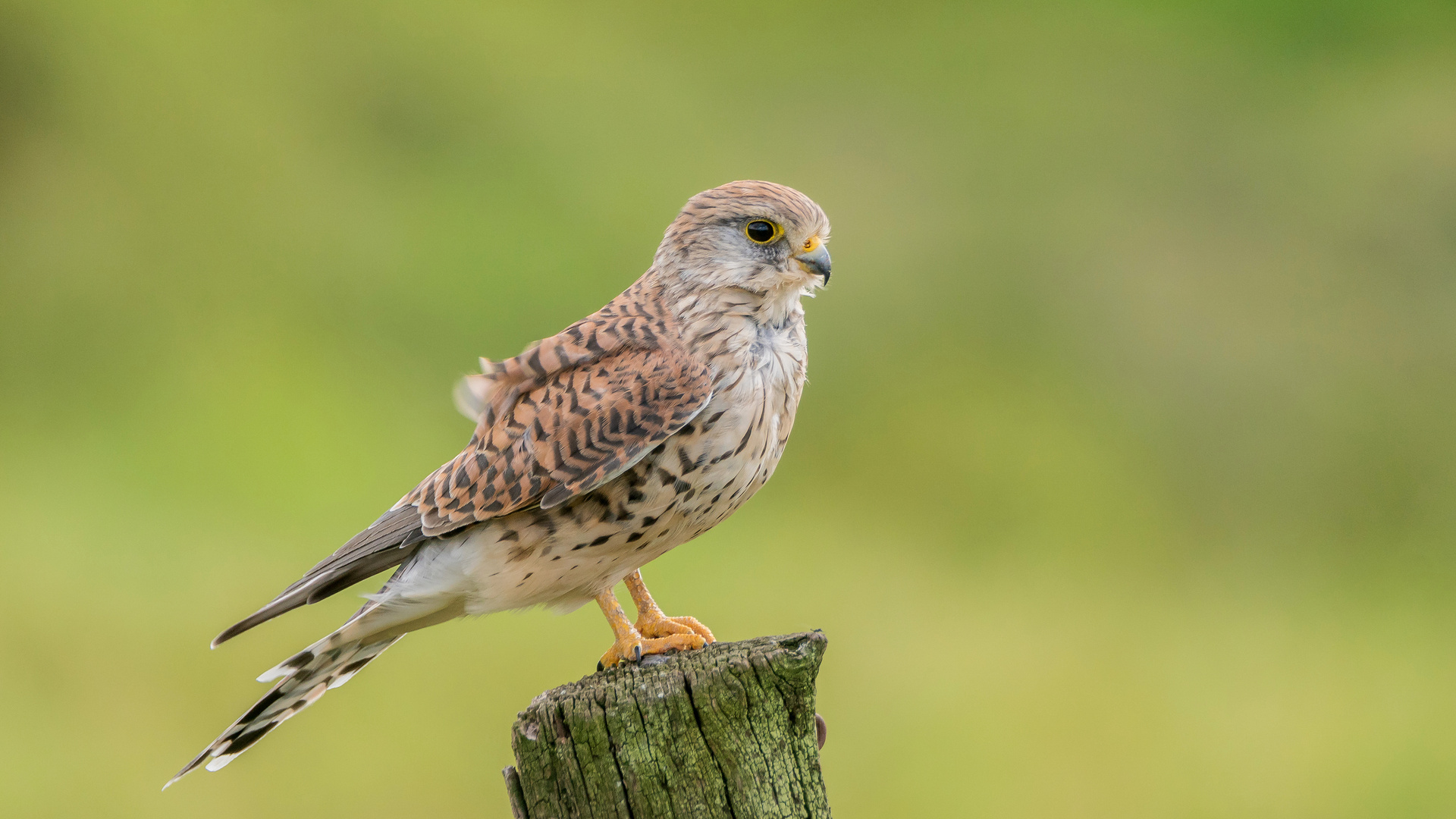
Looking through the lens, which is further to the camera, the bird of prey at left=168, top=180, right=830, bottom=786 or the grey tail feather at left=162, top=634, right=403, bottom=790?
the grey tail feather at left=162, top=634, right=403, bottom=790

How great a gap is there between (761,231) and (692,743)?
1.24 m

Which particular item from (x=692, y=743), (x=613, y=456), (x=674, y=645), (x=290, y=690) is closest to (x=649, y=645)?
(x=674, y=645)

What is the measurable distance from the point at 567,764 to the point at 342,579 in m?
0.99

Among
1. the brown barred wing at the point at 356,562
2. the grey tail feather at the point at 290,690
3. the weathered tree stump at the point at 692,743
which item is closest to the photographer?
the weathered tree stump at the point at 692,743

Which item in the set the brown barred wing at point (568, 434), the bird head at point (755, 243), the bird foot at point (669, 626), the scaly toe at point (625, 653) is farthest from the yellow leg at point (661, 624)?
the bird head at point (755, 243)

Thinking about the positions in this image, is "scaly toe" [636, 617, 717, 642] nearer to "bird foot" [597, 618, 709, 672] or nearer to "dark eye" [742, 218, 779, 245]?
"bird foot" [597, 618, 709, 672]

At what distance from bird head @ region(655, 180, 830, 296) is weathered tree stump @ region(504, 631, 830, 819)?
972 mm

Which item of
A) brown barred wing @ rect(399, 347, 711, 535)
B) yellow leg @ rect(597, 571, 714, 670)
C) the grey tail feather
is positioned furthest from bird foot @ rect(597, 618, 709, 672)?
the grey tail feather

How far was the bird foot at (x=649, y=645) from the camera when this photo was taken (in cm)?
243

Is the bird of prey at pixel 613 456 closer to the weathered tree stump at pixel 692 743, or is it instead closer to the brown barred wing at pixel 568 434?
the brown barred wing at pixel 568 434

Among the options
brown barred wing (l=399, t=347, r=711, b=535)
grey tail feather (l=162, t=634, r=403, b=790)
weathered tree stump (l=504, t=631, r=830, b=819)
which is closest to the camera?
weathered tree stump (l=504, t=631, r=830, b=819)

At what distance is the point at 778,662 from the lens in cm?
190

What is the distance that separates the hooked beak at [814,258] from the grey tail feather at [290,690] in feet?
4.52

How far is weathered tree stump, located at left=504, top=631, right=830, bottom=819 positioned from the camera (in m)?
1.88
